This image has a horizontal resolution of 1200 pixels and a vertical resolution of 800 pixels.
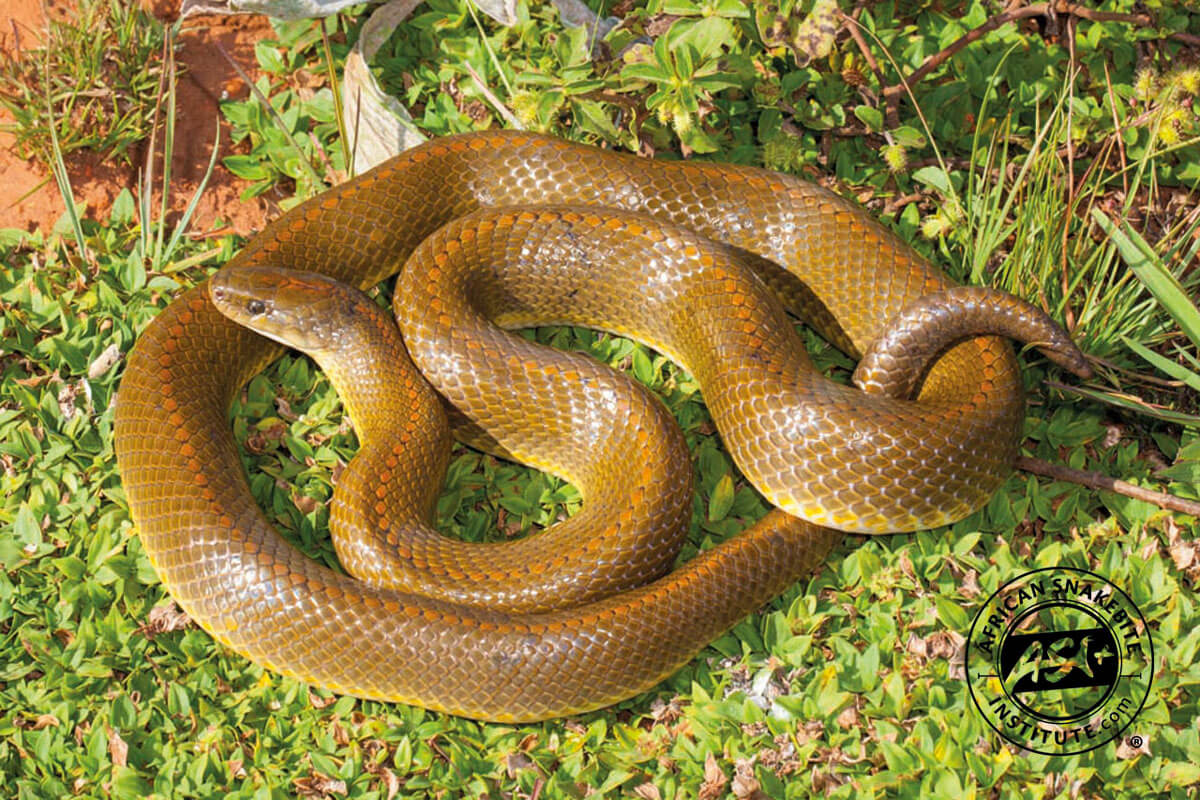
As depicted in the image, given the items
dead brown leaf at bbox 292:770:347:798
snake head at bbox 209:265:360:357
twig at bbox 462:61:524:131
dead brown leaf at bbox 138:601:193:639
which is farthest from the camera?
twig at bbox 462:61:524:131

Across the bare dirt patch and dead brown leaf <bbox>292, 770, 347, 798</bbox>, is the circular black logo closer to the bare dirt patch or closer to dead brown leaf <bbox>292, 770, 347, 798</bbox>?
dead brown leaf <bbox>292, 770, 347, 798</bbox>

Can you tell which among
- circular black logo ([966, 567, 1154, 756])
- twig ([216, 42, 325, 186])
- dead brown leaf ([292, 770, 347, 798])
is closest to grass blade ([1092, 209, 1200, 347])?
circular black logo ([966, 567, 1154, 756])

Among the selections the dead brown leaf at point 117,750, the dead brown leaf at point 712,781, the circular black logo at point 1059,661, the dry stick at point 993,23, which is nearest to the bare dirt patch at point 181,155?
the dead brown leaf at point 117,750

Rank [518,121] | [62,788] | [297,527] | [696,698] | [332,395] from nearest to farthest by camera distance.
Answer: [62,788], [696,698], [297,527], [332,395], [518,121]

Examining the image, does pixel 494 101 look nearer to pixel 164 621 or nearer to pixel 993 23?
pixel 993 23

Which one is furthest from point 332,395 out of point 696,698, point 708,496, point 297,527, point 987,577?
point 987,577

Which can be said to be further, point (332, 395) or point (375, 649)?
point (332, 395)

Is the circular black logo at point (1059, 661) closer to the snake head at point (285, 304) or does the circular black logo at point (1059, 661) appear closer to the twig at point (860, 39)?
the twig at point (860, 39)

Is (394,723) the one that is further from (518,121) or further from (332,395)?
(518,121)
